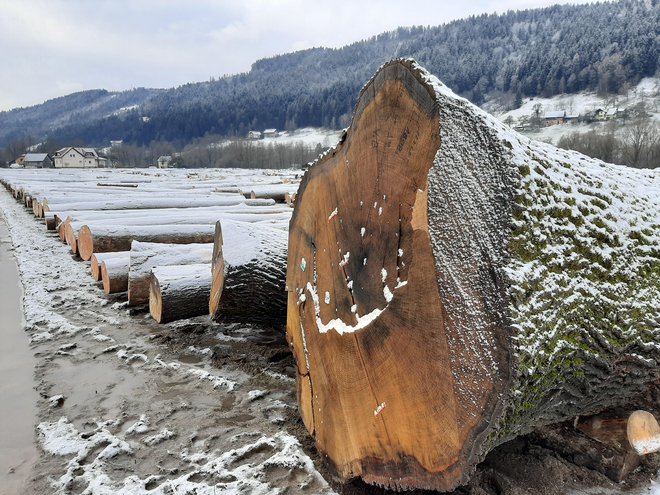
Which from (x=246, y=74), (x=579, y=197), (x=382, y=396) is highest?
(x=246, y=74)

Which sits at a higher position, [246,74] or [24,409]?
[246,74]

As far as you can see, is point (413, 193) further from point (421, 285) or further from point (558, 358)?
point (558, 358)

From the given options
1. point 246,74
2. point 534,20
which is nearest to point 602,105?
point 534,20

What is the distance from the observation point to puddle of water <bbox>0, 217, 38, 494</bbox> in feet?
7.90

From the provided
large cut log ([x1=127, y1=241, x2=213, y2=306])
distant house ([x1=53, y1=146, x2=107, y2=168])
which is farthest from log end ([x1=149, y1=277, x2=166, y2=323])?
distant house ([x1=53, y1=146, x2=107, y2=168])

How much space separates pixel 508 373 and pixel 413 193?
66 cm

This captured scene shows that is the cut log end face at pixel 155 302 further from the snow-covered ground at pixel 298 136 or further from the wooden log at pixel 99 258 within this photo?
the snow-covered ground at pixel 298 136

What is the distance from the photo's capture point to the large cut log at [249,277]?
3467mm

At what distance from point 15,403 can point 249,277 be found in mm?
1824

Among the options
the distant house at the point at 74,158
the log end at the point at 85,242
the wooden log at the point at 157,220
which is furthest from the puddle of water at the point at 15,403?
the distant house at the point at 74,158

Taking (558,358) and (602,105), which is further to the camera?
(602,105)

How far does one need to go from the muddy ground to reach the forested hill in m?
71.9

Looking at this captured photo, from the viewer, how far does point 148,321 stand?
15.3 ft

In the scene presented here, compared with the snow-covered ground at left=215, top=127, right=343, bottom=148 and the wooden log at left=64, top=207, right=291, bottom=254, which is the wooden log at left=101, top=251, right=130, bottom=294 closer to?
the wooden log at left=64, top=207, right=291, bottom=254
